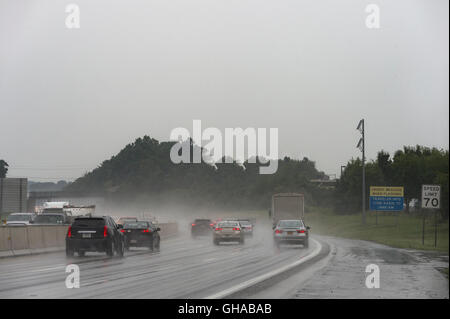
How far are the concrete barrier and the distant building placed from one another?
29278 mm

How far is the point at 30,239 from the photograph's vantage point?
34.0 metres

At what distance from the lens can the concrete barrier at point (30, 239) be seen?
3111 centimetres

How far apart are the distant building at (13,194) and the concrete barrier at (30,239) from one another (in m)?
29.3

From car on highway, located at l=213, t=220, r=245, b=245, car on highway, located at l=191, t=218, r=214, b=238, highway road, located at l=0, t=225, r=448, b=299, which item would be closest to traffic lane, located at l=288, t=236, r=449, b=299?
highway road, located at l=0, t=225, r=448, b=299

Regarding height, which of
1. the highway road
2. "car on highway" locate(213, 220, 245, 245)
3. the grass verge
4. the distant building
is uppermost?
the distant building

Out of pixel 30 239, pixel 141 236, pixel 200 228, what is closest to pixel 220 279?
pixel 30 239

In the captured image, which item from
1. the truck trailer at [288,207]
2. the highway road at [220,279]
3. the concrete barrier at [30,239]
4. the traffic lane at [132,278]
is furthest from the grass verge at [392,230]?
the concrete barrier at [30,239]

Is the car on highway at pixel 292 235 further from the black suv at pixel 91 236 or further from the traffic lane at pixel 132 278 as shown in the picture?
the traffic lane at pixel 132 278

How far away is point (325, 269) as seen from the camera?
2333cm

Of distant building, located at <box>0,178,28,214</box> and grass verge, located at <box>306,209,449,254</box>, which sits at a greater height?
distant building, located at <box>0,178,28,214</box>

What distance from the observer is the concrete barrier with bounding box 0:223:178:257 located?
3111 centimetres

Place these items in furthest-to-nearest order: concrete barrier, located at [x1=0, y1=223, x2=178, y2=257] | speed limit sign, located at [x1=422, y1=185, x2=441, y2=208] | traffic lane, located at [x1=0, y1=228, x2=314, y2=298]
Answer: speed limit sign, located at [x1=422, y1=185, x2=441, y2=208]
concrete barrier, located at [x1=0, y1=223, x2=178, y2=257]
traffic lane, located at [x1=0, y1=228, x2=314, y2=298]

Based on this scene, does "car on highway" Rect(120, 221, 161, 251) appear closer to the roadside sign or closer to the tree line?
the roadside sign
